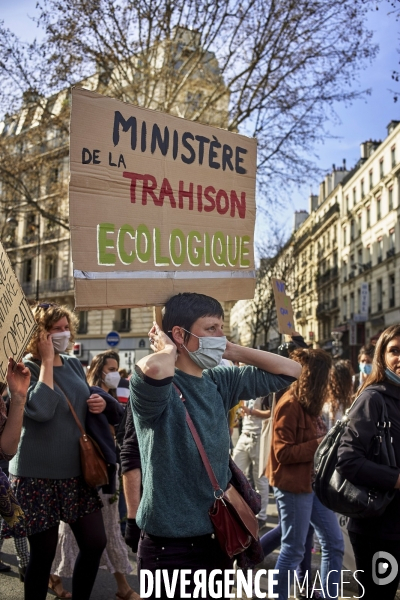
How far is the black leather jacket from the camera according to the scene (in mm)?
2910

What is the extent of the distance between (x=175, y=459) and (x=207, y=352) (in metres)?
0.44

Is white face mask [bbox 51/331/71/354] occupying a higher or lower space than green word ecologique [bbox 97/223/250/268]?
lower

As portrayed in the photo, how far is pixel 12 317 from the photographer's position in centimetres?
266

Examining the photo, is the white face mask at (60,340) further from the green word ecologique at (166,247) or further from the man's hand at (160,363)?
the man's hand at (160,363)

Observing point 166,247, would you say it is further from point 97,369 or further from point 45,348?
point 97,369

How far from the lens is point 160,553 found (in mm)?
2305

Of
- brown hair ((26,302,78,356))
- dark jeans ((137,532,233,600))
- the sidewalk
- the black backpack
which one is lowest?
the sidewalk

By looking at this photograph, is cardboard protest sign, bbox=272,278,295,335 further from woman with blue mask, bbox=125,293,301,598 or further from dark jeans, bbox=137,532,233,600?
dark jeans, bbox=137,532,233,600

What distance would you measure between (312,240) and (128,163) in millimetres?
62681

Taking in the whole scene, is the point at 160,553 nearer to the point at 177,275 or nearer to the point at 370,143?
the point at 177,275

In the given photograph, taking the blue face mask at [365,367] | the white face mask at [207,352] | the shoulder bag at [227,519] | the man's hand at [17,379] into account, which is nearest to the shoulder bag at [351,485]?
the shoulder bag at [227,519]

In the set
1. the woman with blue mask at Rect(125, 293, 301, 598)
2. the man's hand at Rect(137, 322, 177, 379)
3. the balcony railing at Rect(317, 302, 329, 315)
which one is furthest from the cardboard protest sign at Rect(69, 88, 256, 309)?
the balcony railing at Rect(317, 302, 329, 315)

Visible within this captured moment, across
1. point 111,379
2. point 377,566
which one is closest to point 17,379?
point 377,566

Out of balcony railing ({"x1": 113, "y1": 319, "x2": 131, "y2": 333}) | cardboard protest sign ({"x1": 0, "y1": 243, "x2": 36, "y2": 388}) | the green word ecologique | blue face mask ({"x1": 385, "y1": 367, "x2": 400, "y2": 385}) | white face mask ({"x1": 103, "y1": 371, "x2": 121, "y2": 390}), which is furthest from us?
balcony railing ({"x1": 113, "y1": 319, "x2": 131, "y2": 333})
